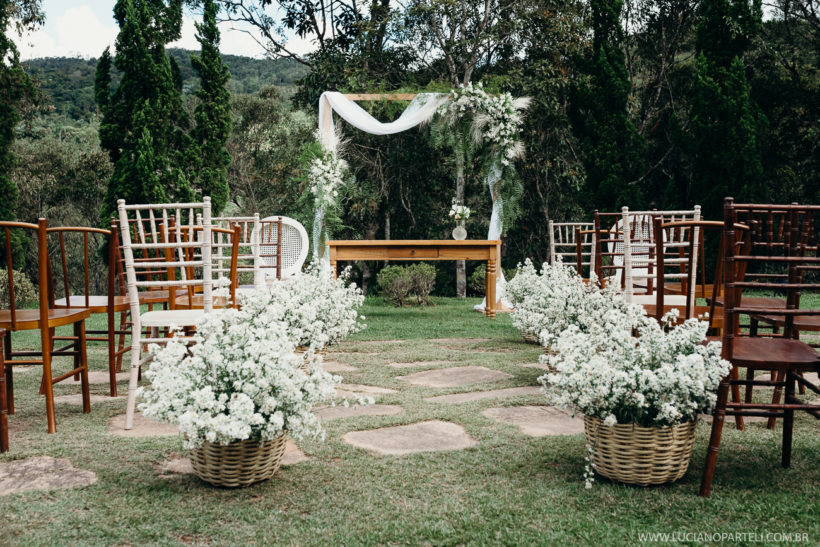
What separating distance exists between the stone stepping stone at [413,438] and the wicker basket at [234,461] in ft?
1.70

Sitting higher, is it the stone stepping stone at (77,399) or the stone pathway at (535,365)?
the stone pathway at (535,365)

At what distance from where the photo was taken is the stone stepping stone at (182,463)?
2.29m

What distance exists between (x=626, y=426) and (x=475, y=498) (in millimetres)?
562

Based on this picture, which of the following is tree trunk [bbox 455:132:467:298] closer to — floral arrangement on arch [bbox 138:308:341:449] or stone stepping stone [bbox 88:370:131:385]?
stone stepping stone [bbox 88:370:131:385]

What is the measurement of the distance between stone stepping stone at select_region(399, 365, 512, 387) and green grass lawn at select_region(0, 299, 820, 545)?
84 cm

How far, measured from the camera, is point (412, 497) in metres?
2.05

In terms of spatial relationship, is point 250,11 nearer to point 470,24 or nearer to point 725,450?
point 470,24

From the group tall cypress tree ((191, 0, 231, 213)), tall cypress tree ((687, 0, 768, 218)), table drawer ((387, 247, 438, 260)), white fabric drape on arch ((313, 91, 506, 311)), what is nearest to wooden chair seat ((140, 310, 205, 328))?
table drawer ((387, 247, 438, 260))

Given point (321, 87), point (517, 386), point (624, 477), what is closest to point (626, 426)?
point (624, 477)

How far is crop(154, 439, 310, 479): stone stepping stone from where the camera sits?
2.29 metres

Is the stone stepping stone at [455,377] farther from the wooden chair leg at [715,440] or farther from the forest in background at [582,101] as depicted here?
the forest in background at [582,101]

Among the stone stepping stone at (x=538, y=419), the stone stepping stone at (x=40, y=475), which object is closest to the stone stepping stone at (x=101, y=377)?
the stone stepping stone at (x=40, y=475)

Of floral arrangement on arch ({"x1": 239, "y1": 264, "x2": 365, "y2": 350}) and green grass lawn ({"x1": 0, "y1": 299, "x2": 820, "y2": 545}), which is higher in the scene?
floral arrangement on arch ({"x1": 239, "y1": 264, "x2": 365, "y2": 350})
